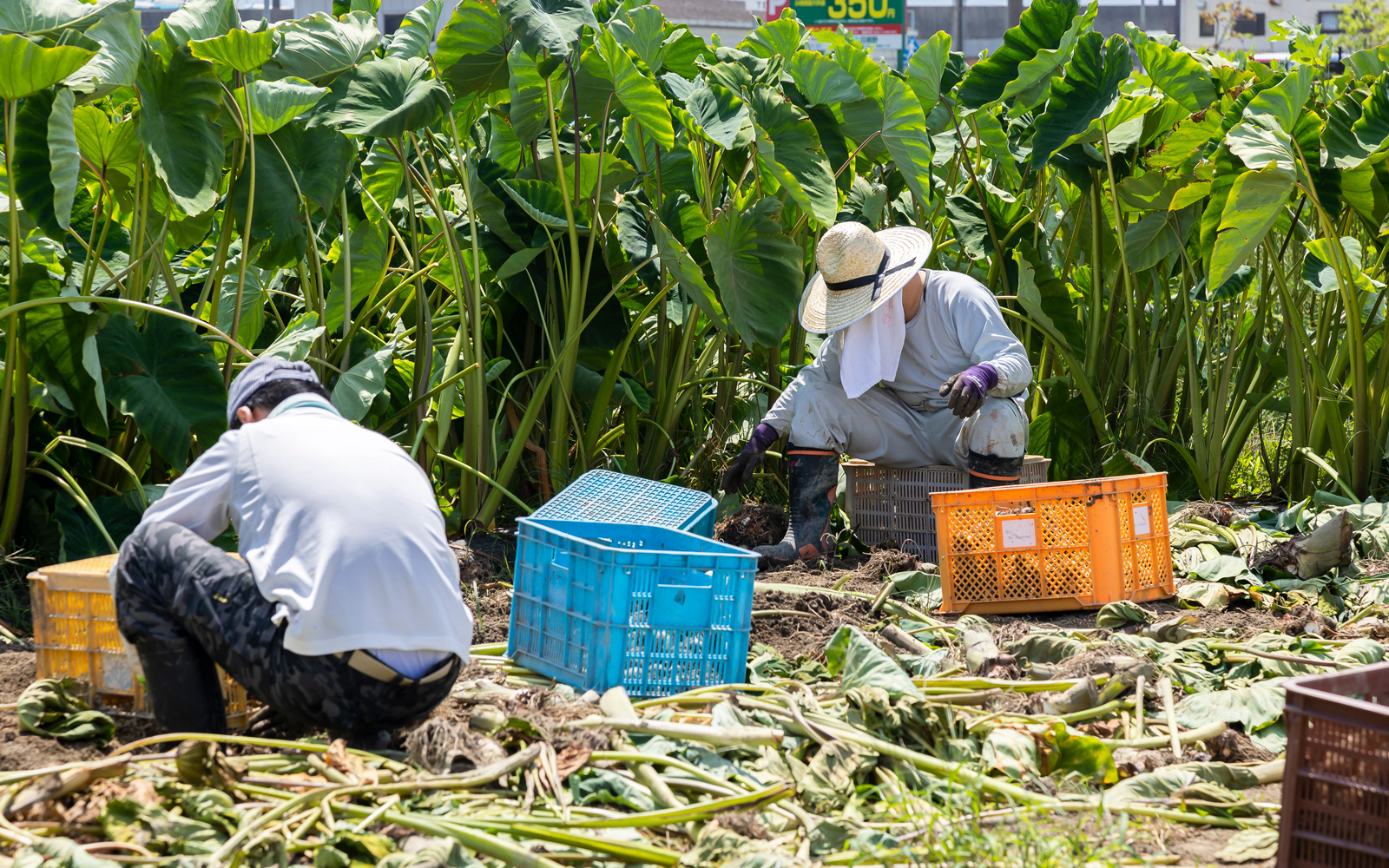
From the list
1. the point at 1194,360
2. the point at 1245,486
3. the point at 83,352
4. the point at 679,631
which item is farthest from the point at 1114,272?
the point at 83,352

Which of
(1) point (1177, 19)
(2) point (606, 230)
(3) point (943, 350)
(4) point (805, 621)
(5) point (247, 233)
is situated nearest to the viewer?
(4) point (805, 621)

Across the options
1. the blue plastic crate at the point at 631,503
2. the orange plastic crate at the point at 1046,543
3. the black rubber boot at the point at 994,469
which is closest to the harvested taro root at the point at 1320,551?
the orange plastic crate at the point at 1046,543

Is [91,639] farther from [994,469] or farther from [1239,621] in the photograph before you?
[1239,621]

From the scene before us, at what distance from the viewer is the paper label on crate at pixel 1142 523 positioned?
340cm

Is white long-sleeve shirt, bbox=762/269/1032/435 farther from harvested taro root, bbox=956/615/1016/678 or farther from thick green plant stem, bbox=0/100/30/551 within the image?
thick green plant stem, bbox=0/100/30/551

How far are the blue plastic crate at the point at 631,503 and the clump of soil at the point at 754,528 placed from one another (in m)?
0.90

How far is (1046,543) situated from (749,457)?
3.67 ft

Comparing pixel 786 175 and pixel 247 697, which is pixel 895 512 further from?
pixel 247 697

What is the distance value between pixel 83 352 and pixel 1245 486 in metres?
4.41

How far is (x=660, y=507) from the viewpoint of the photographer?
3332 mm

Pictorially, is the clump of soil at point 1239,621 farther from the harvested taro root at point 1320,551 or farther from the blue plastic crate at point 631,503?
the blue plastic crate at point 631,503

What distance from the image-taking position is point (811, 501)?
13.3ft

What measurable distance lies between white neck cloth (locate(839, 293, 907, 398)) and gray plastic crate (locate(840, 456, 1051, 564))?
0.30 m

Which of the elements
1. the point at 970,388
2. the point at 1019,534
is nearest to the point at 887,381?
the point at 970,388
